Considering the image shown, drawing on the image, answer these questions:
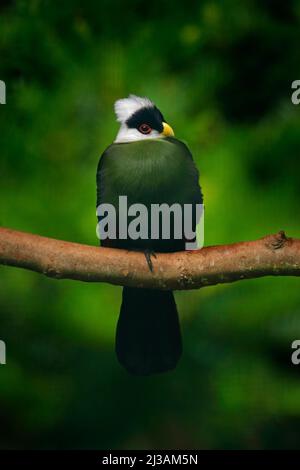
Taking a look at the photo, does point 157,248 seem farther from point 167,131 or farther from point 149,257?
point 167,131

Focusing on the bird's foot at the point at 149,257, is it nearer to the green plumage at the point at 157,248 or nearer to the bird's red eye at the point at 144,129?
the green plumage at the point at 157,248

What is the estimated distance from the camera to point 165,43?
2.40 m

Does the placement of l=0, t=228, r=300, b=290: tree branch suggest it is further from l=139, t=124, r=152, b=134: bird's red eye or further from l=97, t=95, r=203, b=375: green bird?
l=139, t=124, r=152, b=134: bird's red eye

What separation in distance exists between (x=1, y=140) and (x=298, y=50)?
109cm

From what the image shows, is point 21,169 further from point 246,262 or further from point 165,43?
point 246,262

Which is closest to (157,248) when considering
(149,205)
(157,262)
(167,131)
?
(149,205)

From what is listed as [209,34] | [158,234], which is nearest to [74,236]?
[158,234]

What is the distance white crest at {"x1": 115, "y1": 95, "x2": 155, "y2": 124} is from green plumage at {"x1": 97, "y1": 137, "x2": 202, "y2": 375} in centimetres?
11

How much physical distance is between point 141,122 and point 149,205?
273 mm

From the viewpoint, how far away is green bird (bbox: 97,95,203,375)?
189 centimetres

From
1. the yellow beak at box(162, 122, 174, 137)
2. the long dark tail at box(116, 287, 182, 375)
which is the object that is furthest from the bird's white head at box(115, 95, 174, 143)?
the long dark tail at box(116, 287, 182, 375)

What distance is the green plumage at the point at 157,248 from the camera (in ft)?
6.20

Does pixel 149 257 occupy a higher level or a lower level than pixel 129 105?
lower

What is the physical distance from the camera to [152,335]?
192 centimetres
